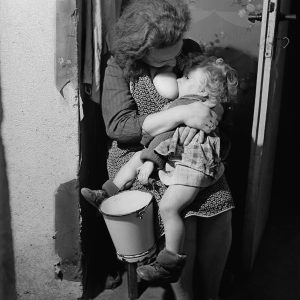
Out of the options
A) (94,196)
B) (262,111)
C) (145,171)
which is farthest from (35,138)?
(262,111)

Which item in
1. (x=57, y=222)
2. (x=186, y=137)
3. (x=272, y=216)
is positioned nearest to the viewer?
(x=186, y=137)

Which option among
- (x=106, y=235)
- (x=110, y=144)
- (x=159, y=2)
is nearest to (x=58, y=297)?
(x=106, y=235)

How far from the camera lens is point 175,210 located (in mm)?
2154

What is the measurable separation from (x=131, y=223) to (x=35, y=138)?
28.4 inches

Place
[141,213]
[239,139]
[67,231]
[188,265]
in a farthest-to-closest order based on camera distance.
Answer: [239,139]
[67,231]
[188,265]
[141,213]

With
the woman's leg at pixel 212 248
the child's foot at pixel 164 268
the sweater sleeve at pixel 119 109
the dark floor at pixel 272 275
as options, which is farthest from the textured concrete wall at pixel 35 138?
the woman's leg at pixel 212 248

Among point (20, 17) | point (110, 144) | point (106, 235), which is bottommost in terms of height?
point (106, 235)

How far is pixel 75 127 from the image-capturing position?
2416 millimetres

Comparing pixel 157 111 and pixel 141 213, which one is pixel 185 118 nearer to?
pixel 157 111

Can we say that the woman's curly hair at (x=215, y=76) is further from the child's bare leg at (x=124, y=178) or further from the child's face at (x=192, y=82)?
the child's bare leg at (x=124, y=178)

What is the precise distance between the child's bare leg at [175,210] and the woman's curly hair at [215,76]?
47 centimetres

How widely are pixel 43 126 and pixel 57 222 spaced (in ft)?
1.77

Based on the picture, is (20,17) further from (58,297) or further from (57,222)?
(58,297)

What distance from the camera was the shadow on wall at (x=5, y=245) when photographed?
100 inches
